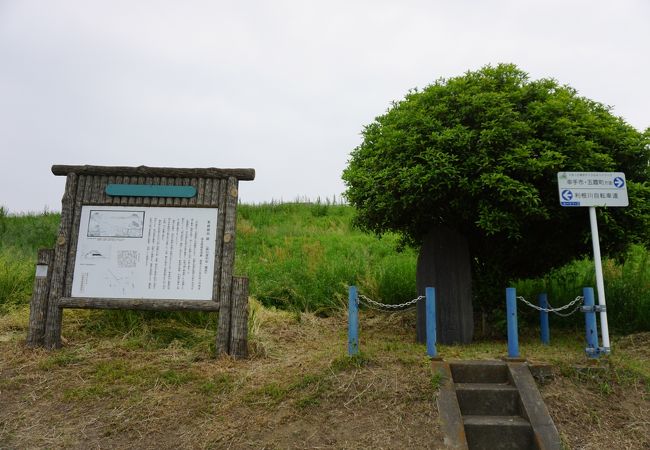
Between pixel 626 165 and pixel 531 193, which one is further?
pixel 626 165

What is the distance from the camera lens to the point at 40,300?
603cm

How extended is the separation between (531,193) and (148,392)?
4.64 metres

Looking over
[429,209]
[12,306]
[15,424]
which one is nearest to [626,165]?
[429,209]

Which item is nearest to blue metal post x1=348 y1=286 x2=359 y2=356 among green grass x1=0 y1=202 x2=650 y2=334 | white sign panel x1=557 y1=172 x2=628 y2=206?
green grass x1=0 y1=202 x2=650 y2=334

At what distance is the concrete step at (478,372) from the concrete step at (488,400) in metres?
0.25

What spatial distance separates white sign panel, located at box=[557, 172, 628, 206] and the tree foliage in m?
0.28

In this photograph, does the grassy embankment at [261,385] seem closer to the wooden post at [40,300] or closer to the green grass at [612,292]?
the green grass at [612,292]

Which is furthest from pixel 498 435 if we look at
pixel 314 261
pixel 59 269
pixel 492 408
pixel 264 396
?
pixel 314 261

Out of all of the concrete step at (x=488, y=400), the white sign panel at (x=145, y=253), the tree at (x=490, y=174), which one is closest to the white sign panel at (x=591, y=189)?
the tree at (x=490, y=174)

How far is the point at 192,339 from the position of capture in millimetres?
6324

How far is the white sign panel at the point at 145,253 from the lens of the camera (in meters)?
5.98

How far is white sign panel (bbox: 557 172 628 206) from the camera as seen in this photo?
568cm

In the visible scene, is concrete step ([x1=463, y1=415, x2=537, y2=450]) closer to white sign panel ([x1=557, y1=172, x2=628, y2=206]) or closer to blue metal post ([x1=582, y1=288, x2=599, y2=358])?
blue metal post ([x1=582, y1=288, x2=599, y2=358])

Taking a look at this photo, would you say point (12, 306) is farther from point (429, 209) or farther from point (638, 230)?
point (638, 230)
